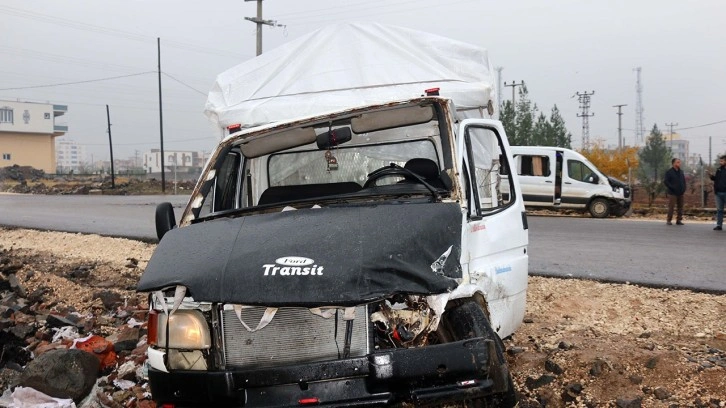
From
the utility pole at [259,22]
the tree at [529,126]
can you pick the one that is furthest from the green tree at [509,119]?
the utility pole at [259,22]

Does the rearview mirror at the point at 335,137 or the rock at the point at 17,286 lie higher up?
the rearview mirror at the point at 335,137

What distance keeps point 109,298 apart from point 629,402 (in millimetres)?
5994

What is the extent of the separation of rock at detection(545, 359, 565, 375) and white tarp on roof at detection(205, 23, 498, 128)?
2.91 meters

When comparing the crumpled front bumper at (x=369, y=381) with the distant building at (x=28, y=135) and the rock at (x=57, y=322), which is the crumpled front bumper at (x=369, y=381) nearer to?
the rock at (x=57, y=322)

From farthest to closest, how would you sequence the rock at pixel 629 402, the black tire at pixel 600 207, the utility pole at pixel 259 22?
the utility pole at pixel 259 22 → the black tire at pixel 600 207 → the rock at pixel 629 402

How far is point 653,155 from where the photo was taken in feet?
218

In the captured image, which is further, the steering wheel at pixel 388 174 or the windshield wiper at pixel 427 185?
the steering wheel at pixel 388 174

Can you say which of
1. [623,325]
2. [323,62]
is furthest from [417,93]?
[623,325]

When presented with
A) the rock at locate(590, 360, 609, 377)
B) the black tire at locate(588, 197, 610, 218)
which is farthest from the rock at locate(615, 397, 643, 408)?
the black tire at locate(588, 197, 610, 218)

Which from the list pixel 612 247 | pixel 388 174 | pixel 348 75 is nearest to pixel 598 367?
pixel 388 174

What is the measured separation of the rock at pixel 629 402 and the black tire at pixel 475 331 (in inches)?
41.4

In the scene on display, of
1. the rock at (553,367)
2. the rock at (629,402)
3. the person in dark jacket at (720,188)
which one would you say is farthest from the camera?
the person in dark jacket at (720,188)

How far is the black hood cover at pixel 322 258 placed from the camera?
3.29m

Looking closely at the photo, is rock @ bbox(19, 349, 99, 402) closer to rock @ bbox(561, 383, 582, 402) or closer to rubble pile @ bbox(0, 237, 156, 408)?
rubble pile @ bbox(0, 237, 156, 408)
